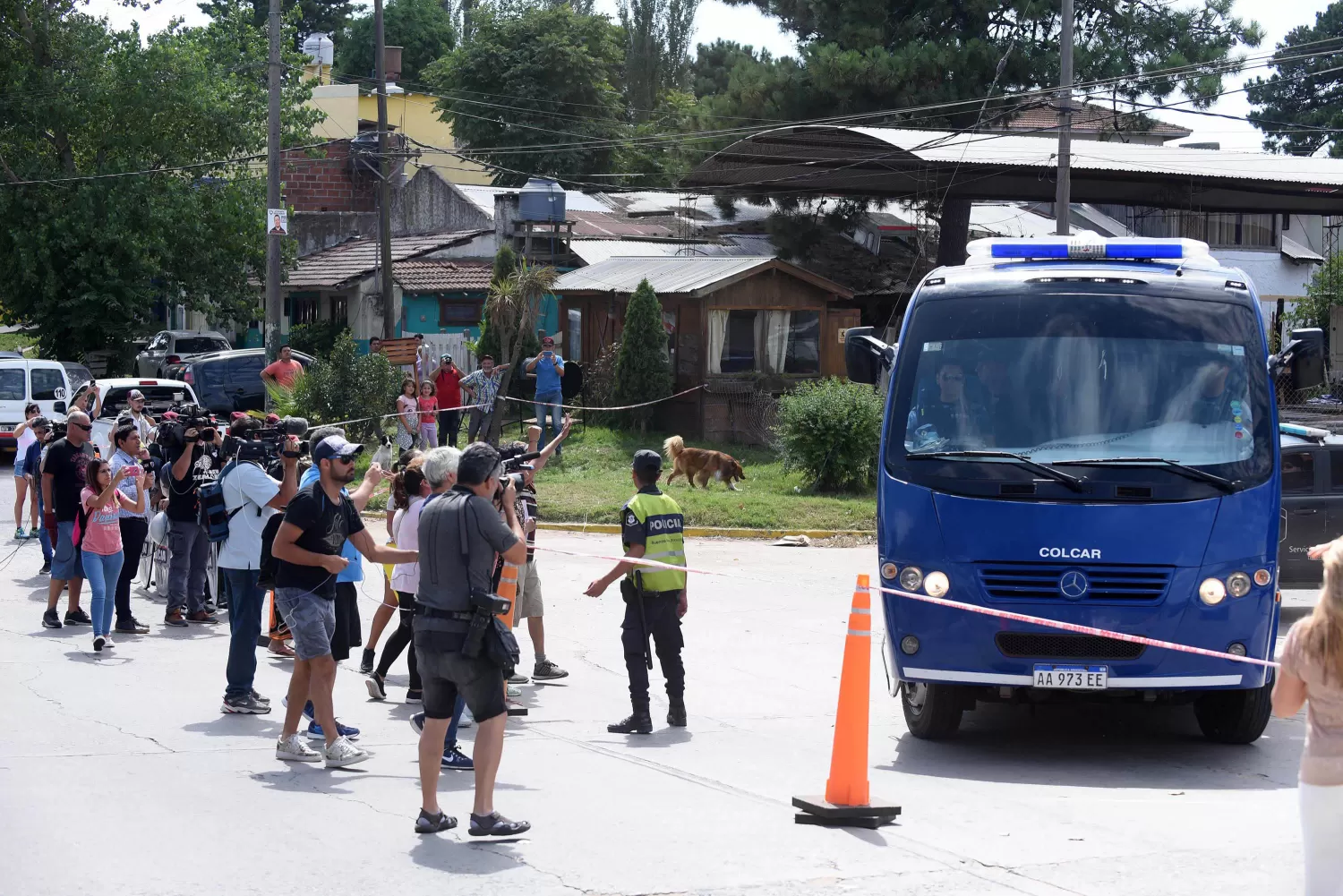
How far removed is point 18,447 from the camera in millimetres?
17656

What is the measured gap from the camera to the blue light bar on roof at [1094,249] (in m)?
9.55

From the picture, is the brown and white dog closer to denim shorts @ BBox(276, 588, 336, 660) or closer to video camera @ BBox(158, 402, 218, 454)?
video camera @ BBox(158, 402, 218, 454)

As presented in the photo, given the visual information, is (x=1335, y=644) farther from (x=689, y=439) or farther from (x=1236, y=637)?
(x=689, y=439)

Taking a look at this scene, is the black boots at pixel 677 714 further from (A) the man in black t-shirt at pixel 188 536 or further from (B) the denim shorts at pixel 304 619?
(A) the man in black t-shirt at pixel 188 536

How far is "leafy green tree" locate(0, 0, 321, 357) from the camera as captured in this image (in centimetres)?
3444

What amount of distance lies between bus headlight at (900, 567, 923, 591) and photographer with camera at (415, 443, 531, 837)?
2.68 metres

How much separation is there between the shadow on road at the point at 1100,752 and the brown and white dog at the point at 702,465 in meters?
11.8

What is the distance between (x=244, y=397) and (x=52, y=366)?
3638mm

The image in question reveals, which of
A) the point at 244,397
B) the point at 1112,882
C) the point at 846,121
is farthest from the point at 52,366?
the point at 1112,882

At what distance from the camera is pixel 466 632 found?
6793 mm

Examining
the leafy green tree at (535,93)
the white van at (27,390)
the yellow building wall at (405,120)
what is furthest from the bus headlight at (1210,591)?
the yellow building wall at (405,120)

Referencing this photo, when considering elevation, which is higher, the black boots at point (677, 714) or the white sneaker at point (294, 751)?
the white sneaker at point (294, 751)

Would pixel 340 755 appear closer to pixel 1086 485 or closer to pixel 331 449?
pixel 331 449

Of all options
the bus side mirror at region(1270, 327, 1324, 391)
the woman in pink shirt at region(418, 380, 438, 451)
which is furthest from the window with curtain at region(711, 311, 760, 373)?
the bus side mirror at region(1270, 327, 1324, 391)
